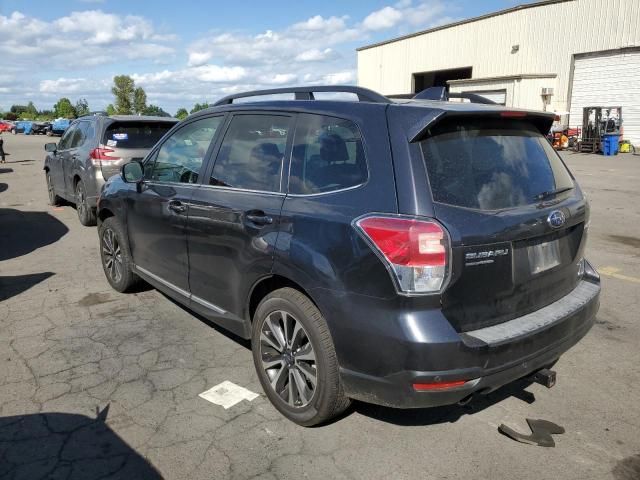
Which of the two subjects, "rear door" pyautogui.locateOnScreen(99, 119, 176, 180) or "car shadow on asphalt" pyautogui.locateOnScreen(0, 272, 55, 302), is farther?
"rear door" pyautogui.locateOnScreen(99, 119, 176, 180)

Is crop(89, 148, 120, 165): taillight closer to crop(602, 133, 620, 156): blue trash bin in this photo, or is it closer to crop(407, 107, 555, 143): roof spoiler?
crop(407, 107, 555, 143): roof spoiler

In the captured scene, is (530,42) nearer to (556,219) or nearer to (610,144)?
(610,144)

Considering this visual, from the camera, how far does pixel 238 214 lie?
10.8 feet

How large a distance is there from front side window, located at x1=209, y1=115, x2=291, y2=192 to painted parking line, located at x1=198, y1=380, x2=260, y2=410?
4.36 feet

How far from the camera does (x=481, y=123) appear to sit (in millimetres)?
2832

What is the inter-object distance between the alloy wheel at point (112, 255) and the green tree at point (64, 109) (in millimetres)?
85855

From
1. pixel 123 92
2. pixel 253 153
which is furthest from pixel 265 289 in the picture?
pixel 123 92

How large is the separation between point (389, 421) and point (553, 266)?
4.27ft

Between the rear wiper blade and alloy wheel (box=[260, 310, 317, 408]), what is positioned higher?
the rear wiper blade

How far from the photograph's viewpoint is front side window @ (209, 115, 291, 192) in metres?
3.26

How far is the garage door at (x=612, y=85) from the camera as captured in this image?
91.0 ft

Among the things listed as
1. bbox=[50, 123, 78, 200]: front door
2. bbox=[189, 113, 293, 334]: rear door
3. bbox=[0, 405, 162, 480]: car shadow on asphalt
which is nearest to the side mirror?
bbox=[189, 113, 293, 334]: rear door

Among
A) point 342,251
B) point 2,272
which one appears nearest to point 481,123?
point 342,251

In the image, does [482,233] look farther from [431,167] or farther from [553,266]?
[553,266]
